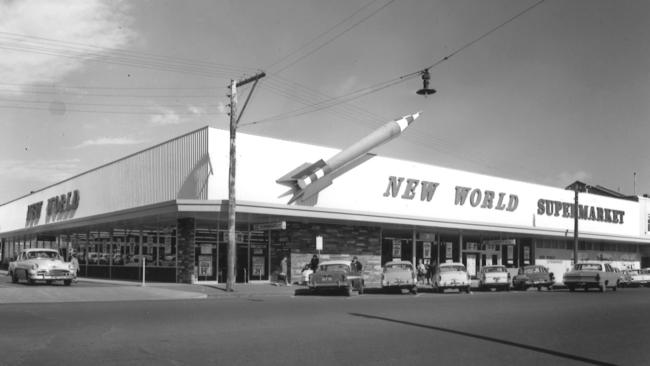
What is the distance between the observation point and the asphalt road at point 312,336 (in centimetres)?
945

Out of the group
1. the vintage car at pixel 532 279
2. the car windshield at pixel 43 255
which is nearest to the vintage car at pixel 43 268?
the car windshield at pixel 43 255

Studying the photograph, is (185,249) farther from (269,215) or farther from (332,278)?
(332,278)

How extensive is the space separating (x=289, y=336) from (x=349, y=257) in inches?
941

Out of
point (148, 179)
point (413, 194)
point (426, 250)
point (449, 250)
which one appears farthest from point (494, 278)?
point (148, 179)

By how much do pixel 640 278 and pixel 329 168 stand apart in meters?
27.9

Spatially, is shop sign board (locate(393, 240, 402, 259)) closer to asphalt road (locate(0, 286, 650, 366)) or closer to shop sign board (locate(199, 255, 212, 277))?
shop sign board (locate(199, 255, 212, 277))

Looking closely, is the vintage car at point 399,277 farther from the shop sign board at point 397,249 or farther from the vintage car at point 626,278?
the vintage car at point 626,278

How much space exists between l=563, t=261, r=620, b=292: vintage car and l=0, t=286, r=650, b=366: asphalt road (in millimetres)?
15955

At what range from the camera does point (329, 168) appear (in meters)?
32.7

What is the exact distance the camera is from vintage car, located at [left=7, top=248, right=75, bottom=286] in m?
26.9

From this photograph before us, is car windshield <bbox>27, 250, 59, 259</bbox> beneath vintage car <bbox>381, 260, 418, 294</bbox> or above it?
above

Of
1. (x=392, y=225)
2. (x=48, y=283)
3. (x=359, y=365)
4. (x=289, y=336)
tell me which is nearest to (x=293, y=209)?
(x=392, y=225)

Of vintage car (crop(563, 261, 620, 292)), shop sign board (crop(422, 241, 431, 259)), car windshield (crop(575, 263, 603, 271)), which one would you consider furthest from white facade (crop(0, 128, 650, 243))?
vintage car (crop(563, 261, 620, 292))

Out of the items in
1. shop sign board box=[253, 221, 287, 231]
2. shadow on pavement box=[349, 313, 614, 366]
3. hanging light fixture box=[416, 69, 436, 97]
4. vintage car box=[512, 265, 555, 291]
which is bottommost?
vintage car box=[512, 265, 555, 291]
